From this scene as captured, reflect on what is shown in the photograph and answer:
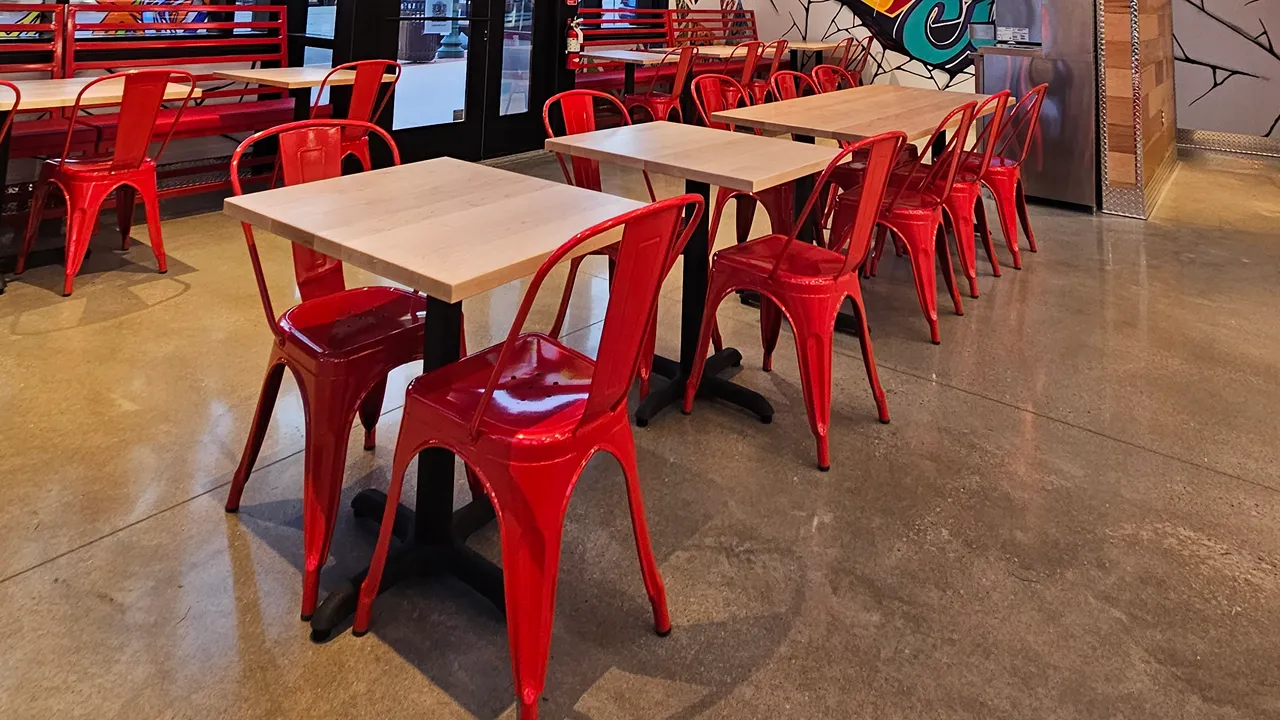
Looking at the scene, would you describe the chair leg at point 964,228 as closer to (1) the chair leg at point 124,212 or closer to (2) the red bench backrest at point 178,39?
(2) the red bench backrest at point 178,39

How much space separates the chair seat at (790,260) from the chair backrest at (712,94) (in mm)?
1050

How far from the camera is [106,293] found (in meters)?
3.67

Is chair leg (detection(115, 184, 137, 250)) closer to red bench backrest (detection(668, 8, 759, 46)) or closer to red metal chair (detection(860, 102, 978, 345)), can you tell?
red metal chair (detection(860, 102, 978, 345))

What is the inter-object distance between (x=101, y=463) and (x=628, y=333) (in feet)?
5.73

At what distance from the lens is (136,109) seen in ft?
11.7

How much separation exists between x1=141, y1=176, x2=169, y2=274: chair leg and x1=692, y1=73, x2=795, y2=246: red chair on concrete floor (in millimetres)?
2429

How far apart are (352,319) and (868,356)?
1.57m

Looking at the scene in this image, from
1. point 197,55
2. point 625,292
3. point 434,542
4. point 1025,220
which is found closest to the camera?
point 625,292

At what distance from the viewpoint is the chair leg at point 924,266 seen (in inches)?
134

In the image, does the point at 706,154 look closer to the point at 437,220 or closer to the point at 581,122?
the point at 581,122

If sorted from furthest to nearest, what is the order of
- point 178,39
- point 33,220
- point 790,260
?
point 178,39 → point 33,220 → point 790,260

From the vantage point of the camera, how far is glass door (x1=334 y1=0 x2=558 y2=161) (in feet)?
18.0

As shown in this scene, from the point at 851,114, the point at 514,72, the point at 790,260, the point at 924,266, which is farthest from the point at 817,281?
the point at 514,72

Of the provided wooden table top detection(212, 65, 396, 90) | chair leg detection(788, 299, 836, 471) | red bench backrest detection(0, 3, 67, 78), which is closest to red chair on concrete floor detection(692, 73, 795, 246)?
chair leg detection(788, 299, 836, 471)
